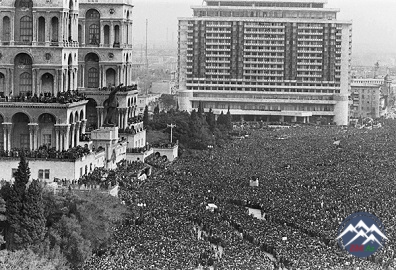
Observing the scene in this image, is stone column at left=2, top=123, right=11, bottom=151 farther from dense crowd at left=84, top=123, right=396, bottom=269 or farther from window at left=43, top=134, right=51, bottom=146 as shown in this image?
dense crowd at left=84, top=123, right=396, bottom=269

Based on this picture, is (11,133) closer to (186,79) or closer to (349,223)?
(349,223)

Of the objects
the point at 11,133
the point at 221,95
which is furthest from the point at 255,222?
the point at 221,95

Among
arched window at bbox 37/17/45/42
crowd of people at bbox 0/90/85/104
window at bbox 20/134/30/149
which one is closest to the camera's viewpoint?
crowd of people at bbox 0/90/85/104

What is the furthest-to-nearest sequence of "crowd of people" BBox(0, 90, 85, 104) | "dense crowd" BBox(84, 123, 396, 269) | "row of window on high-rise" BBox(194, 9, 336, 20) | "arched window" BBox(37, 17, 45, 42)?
"row of window on high-rise" BBox(194, 9, 336, 20) → "arched window" BBox(37, 17, 45, 42) → "crowd of people" BBox(0, 90, 85, 104) → "dense crowd" BBox(84, 123, 396, 269)

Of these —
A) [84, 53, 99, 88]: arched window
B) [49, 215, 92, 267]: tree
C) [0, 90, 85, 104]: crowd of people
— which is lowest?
[49, 215, 92, 267]: tree

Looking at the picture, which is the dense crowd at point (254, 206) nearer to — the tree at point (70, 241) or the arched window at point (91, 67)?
the tree at point (70, 241)

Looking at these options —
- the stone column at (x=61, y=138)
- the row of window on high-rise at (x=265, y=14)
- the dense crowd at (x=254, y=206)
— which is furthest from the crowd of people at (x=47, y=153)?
the row of window on high-rise at (x=265, y=14)

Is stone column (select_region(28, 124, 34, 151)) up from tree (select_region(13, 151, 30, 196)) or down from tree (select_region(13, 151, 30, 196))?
up

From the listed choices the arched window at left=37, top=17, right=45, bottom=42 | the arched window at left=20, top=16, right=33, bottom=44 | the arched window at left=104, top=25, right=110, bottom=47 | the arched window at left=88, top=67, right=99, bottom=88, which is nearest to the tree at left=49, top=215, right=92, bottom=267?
the arched window at left=37, top=17, right=45, bottom=42
